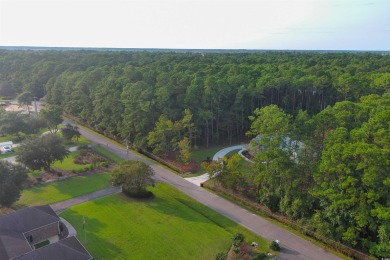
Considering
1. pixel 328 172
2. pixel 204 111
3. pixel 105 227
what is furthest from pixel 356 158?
pixel 204 111

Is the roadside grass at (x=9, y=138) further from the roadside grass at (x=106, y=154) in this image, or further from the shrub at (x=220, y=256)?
the shrub at (x=220, y=256)

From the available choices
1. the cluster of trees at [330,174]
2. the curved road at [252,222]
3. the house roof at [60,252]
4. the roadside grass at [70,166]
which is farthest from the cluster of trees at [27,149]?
the cluster of trees at [330,174]

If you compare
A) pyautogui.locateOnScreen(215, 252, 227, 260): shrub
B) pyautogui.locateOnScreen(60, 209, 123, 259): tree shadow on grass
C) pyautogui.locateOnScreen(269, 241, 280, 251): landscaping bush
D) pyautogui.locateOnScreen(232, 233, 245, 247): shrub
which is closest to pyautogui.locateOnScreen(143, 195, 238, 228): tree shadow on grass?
pyautogui.locateOnScreen(232, 233, 245, 247): shrub

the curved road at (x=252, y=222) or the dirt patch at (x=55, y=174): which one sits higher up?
the dirt patch at (x=55, y=174)

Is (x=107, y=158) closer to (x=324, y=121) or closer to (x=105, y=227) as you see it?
(x=105, y=227)

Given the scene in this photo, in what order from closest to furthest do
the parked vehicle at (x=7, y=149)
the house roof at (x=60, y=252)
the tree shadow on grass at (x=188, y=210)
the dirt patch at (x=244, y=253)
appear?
the house roof at (x=60, y=252), the dirt patch at (x=244, y=253), the tree shadow on grass at (x=188, y=210), the parked vehicle at (x=7, y=149)

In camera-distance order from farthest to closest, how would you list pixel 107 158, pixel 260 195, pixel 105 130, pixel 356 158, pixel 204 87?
pixel 105 130, pixel 204 87, pixel 107 158, pixel 260 195, pixel 356 158

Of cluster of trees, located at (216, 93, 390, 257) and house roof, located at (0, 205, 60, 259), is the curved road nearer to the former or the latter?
cluster of trees, located at (216, 93, 390, 257)

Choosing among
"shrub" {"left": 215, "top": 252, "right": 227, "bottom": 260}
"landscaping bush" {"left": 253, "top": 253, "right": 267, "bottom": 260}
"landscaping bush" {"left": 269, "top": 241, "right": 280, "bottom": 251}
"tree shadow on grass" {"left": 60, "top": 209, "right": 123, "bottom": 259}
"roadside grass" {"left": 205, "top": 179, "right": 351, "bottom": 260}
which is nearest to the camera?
"shrub" {"left": 215, "top": 252, "right": 227, "bottom": 260}
